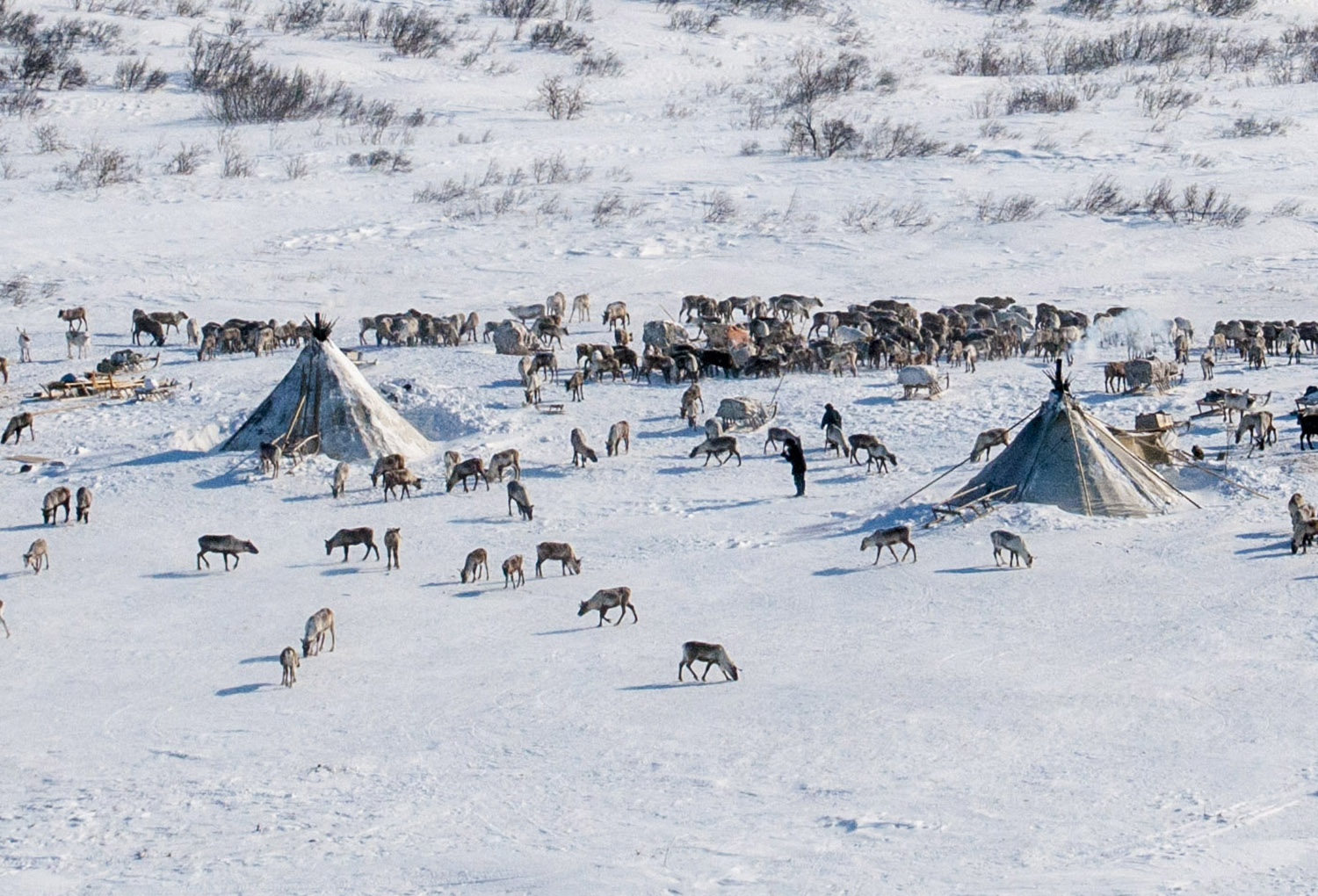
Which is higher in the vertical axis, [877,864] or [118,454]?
[118,454]

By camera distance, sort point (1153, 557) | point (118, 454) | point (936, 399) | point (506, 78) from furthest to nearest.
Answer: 1. point (506, 78)
2. point (936, 399)
3. point (118, 454)
4. point (1153, 557)

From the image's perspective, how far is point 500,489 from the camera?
24.3 m

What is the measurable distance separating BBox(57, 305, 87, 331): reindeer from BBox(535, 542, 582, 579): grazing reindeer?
17.6 m

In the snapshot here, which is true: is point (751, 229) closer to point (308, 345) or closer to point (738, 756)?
point (308, 345)

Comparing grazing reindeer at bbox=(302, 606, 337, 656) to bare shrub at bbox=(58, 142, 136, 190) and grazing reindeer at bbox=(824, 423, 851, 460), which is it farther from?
bare shrub at bbox=(58, 142, 136, 190)

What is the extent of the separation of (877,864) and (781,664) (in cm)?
463

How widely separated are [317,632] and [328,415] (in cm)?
864

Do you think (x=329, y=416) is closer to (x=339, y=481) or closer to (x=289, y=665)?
(x=339, y=481)

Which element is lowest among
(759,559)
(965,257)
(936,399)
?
(759,559)

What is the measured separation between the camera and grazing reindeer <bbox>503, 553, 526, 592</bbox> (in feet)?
64.5

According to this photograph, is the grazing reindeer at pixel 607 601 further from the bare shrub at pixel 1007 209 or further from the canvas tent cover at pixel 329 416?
the bare shrub at pixel 1007 209

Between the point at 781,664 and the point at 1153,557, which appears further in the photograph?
the point at 1153,557

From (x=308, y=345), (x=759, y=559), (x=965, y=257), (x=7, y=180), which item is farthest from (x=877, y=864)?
(x=7, y=180)

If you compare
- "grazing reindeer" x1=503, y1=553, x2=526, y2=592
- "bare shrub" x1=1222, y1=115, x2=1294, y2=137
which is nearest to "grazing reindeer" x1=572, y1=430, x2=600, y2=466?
"grazing reindeer" x1=503, y1=553, x2=526, y2=592
